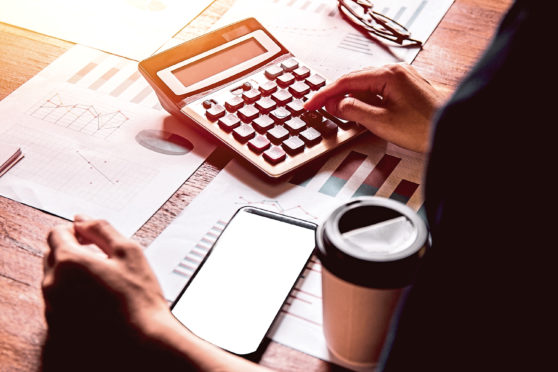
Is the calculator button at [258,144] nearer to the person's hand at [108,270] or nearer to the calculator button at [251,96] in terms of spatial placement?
the calculator button at [251,96]

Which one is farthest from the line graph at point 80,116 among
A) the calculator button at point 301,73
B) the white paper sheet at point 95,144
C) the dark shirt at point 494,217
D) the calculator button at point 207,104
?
the dark shirt at point 494,217

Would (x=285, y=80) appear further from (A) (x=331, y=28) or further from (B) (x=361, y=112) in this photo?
(A) (x=331, y=28)

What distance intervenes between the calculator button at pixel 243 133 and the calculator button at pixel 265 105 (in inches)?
1.2

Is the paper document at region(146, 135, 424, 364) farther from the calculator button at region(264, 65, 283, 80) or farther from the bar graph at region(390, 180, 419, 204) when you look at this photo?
the calculator button at region(264, 65, 283, 80)

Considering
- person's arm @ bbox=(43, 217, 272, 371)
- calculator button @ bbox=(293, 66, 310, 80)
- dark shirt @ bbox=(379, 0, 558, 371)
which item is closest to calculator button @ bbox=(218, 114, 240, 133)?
calculator button @ bbox=(293, 66, 310, 80)

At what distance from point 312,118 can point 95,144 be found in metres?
0.25

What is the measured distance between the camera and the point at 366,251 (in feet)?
1.23

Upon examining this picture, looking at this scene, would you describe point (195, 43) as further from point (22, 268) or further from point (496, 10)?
point (496, 10)

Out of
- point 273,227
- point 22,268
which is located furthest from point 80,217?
point 273,227

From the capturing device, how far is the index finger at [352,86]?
66 cm

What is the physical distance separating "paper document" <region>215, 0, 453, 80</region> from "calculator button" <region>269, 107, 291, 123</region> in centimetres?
13

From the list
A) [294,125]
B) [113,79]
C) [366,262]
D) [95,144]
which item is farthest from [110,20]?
[366,262]

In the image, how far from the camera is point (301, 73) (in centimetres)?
70

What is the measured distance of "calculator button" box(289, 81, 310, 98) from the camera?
677 mm
